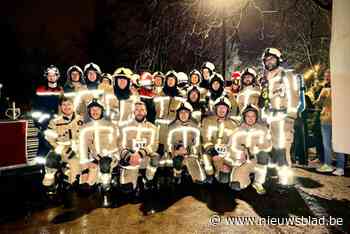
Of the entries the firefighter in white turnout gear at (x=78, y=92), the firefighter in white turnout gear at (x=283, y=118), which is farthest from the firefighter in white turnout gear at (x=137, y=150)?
the firefighter in white turnout gear at (x=283, y=118)

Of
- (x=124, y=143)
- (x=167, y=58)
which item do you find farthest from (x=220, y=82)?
(x=167, y=58)

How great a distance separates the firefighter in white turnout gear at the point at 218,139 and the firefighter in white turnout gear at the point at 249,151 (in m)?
0.20

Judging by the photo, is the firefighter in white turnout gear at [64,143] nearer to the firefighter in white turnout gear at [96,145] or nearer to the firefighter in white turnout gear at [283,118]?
the firefighter in white turnout gear at [96,145]

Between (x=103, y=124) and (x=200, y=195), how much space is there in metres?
1.94

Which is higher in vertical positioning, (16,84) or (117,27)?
(117,27)

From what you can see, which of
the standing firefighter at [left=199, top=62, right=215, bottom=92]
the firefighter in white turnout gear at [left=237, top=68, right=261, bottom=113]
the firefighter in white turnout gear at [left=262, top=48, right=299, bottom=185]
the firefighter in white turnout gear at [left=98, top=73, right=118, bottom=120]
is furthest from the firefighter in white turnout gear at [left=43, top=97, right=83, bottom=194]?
the firefighter in white turnout gear at [left=262, top=48, right=299, bottom=185]

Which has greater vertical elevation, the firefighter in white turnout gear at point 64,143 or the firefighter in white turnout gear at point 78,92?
the firefighter in white turnout gear at point 78,92

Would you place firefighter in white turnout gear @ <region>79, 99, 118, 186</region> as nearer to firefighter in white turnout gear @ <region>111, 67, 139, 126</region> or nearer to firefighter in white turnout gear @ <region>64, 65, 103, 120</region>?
firefighter in white turnout gear @ <region>111, 67, 139, 126</region>

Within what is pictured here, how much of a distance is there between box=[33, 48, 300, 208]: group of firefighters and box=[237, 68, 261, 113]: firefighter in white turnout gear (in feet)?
0.21

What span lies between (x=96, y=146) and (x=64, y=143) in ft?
1.97

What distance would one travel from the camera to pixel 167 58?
59.2ft

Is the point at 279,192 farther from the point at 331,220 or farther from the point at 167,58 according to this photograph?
the point at 167,58

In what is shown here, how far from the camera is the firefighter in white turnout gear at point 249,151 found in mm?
5086

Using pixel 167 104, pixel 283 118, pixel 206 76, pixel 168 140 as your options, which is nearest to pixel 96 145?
pixel 168 140
